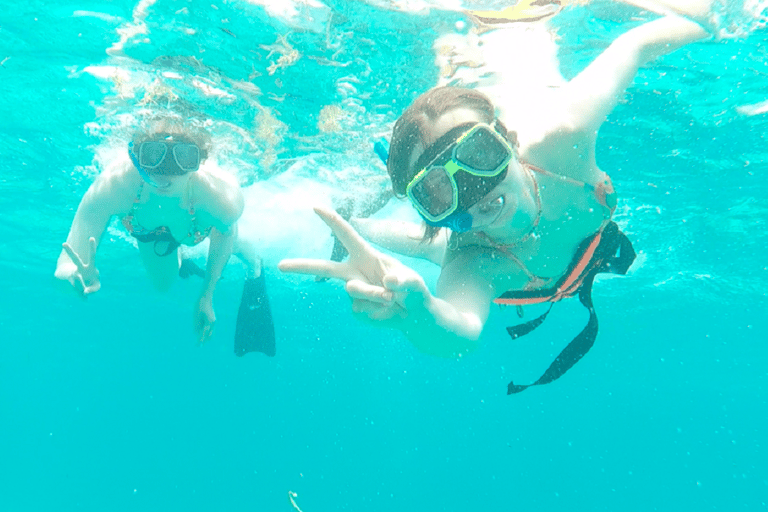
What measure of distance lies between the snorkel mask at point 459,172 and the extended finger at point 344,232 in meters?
0.81

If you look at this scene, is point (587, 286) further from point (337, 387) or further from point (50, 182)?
point (337, 387)

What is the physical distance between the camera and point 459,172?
269cm

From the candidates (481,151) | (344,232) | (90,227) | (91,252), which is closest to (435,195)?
(481,151)

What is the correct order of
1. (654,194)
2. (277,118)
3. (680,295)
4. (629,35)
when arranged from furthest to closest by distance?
(680,295), (654,194), (277,118), (629,35)

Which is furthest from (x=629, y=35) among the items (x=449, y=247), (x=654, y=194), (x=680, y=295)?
(x=680, y=295)

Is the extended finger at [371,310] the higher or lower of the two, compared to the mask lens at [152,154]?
higher

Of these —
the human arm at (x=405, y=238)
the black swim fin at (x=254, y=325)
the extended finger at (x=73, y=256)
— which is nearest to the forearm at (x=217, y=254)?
the black swim fin at (x=254, y=325)

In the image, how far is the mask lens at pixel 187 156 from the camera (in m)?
6.34

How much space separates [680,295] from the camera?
25875mm

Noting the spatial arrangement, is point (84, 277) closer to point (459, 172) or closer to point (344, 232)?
point (344, 232)

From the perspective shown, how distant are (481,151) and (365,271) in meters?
1.19

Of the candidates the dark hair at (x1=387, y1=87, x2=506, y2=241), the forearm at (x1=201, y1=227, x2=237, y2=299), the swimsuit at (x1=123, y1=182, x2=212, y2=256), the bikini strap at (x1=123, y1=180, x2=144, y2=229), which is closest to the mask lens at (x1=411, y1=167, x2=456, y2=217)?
the dark hair at (x1=387, y1=87, x2=506, y2=241)

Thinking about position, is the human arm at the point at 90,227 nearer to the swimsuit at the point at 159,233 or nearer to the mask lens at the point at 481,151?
the swimsuit at the point at 159,233

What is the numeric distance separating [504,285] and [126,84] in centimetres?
900
